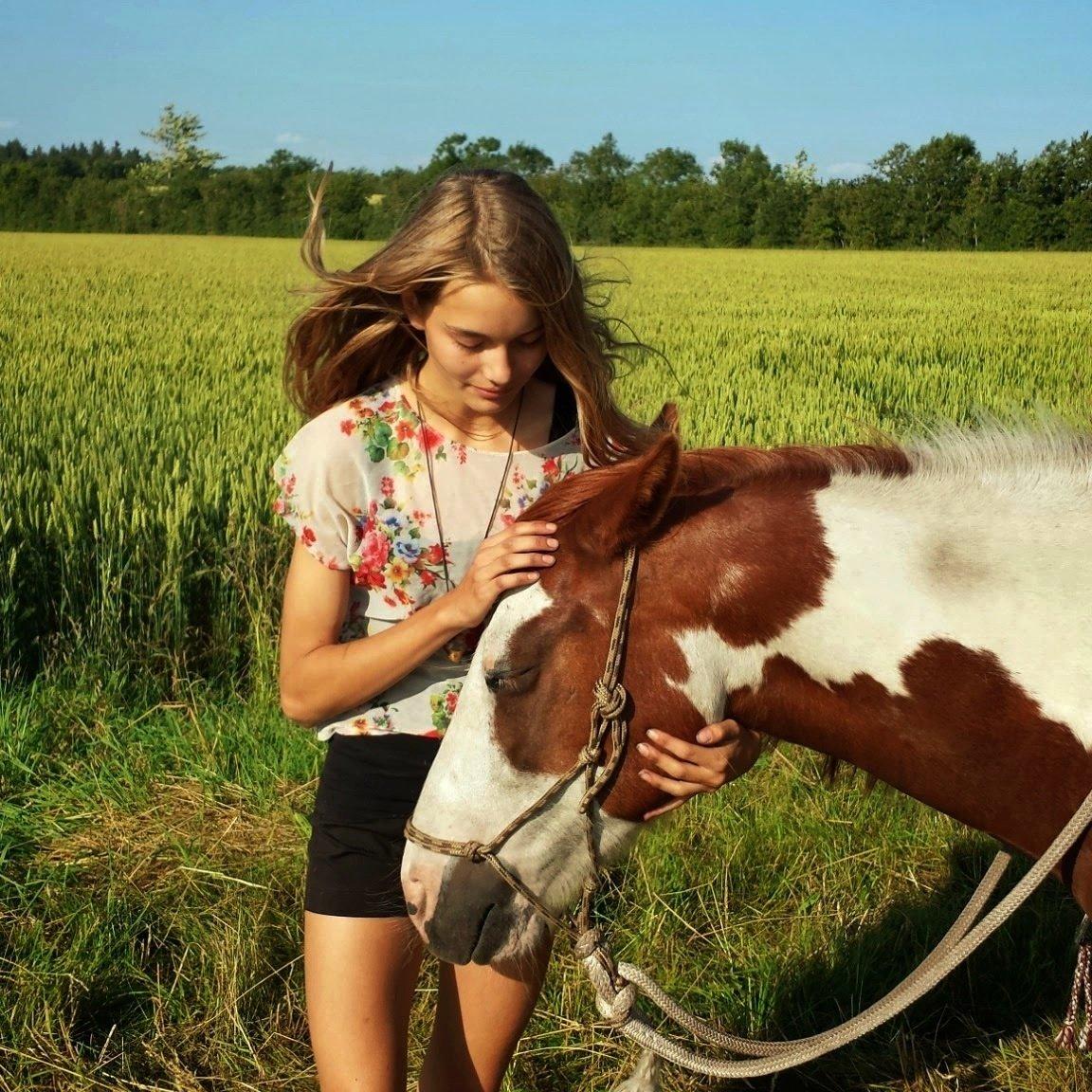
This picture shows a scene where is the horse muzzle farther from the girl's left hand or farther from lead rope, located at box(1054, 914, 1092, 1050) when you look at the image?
lead rope, located at box(1054, 914, 1092, 1050)

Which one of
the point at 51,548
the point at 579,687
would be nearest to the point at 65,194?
the point at 51,548

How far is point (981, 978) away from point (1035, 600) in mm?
1811

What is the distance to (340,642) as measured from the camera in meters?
2.11

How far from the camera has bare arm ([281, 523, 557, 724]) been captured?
1.74 m

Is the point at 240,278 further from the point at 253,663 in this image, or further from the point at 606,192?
the point at 606,192

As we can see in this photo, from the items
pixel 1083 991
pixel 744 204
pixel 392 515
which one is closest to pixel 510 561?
pixel 392 515

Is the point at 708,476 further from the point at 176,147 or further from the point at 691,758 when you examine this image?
the point at 176,147

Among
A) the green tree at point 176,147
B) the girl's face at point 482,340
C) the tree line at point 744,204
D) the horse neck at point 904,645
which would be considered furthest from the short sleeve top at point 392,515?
the green tree at point 176,147

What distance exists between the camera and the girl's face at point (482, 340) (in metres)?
1.96

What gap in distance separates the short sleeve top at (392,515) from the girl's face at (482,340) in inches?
5.3

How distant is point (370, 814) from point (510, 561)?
0.73 m

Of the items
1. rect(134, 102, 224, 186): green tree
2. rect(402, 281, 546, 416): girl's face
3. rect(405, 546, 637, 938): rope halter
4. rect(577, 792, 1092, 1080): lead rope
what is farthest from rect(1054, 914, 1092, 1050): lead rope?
rect(134, 102, 224, 186): green tree

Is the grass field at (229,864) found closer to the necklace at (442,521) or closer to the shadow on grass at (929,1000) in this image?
the shadow on grass at (929,1000)

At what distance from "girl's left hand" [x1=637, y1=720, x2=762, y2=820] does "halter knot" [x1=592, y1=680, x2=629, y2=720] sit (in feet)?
0.22
